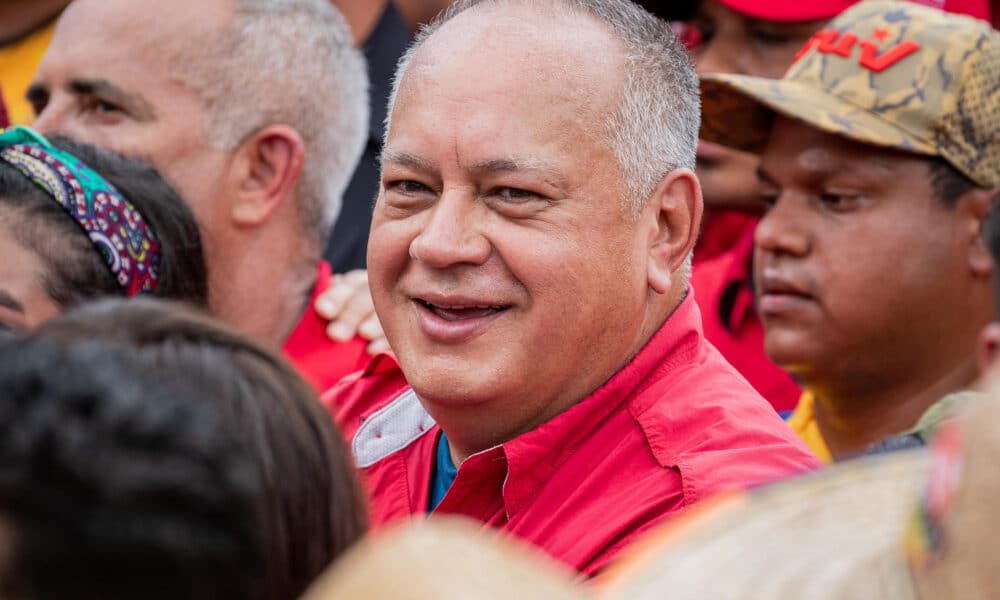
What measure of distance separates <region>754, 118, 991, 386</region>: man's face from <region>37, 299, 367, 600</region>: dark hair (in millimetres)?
1799

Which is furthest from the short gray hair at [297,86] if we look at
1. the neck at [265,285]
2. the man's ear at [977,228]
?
the man's ear at [977,228]

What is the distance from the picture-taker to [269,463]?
1291 millimetres

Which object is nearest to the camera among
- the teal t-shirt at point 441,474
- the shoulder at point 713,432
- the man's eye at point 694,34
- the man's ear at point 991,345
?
the man's ear at point 991,345

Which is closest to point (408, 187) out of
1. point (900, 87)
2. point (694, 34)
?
point (900, 87)

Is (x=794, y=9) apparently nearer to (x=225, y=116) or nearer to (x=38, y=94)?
(x=225, y=116)

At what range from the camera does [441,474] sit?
8.46ft

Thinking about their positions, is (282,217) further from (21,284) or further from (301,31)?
(21,284)

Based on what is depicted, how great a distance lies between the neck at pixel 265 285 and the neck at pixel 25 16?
175 centimetres

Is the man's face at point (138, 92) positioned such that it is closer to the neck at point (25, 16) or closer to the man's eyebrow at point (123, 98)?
the man's eyebrow at point (123, 98)

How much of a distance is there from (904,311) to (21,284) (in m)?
1.82

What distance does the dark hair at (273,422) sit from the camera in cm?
129

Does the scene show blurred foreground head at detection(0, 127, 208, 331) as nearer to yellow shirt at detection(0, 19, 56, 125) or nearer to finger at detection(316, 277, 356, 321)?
finger at detection(316, 277, 356, 321)

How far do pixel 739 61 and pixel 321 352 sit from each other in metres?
1.58

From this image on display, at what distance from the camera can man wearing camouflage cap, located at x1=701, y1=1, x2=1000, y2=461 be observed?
9.78 feet
